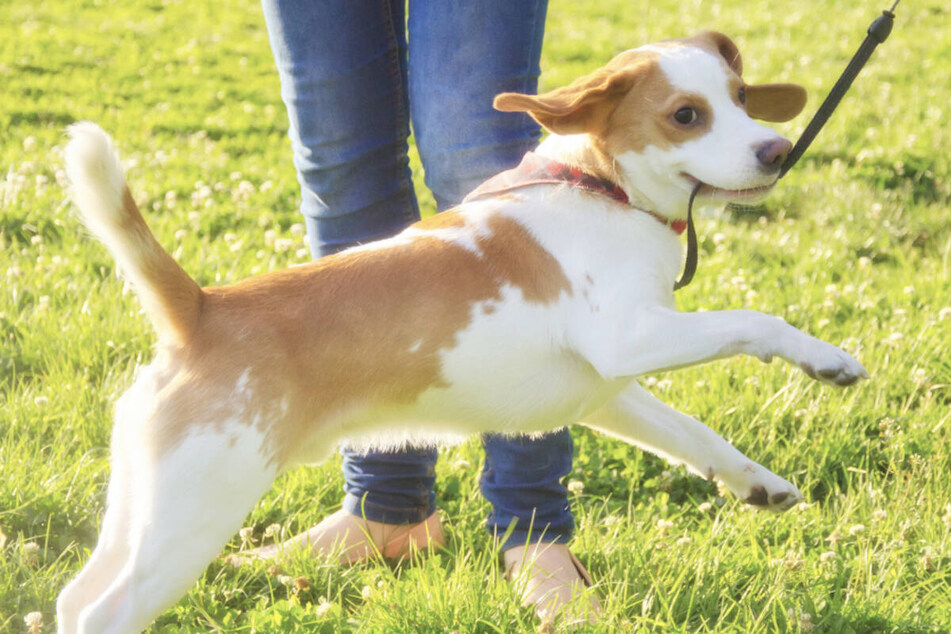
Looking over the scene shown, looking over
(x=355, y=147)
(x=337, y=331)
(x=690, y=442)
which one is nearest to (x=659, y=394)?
(x=690, y=442)

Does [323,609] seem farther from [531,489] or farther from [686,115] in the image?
[686,115]

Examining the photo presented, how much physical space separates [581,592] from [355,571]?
2.21ft

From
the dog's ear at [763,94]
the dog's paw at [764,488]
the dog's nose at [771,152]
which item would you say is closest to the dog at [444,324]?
the dog's nose at [771,152]

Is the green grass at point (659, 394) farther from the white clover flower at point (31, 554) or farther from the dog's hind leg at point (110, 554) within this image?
the dog's hind leg at point (110, 554)

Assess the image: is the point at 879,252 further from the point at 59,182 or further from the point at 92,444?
the point at 59,182

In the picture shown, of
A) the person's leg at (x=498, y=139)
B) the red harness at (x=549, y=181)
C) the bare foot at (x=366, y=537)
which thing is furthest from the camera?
the bare foot at (x=366, y=537)

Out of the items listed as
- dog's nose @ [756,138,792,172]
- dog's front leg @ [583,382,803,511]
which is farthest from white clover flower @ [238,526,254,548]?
dog's nose @ [756,138,792,172]

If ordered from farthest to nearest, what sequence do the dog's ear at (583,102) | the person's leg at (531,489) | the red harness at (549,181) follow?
the person's leg at (531,489) < the red harness at (549,181) < the dog's ear at (583,102)

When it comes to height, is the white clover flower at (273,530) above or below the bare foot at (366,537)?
above

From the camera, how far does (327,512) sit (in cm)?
353

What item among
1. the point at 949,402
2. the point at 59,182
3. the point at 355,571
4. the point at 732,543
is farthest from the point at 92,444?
the point at 949,402

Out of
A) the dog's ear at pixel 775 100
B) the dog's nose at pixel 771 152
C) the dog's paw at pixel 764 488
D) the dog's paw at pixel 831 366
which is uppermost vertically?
the dog's ear at pixel 775 100

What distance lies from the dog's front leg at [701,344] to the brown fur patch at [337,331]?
0.68 ft

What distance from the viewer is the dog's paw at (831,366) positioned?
2.36 metres
